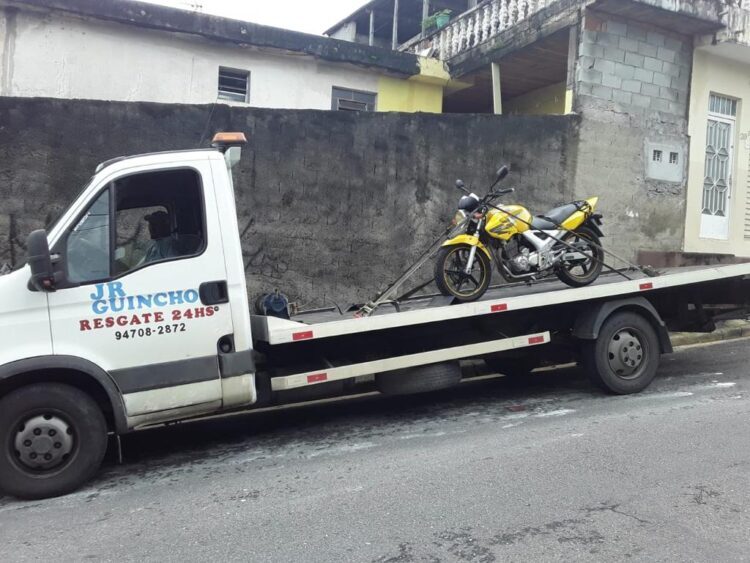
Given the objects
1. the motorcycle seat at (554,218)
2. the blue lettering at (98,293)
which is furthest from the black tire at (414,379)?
the blue lettering at (98,293)

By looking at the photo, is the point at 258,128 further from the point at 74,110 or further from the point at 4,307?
the point at 4,307

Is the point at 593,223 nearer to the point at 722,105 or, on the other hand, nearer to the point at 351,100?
the point at 351,100

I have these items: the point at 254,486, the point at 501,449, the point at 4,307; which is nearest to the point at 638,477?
the point at 501,449

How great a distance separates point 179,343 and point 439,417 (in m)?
2.53

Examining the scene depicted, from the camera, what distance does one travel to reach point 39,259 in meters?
3.81

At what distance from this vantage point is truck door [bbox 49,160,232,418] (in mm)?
4066

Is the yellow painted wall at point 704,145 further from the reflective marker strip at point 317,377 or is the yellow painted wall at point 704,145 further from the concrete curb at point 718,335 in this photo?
the reflective marker strip at point 317,377

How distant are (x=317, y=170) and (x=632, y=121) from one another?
18.8 feet

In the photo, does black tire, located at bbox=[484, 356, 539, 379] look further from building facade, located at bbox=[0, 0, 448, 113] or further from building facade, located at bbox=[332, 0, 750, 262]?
building facade, located at bbox=[0, 0, 448, 113]

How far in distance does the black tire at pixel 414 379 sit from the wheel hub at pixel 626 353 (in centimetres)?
175

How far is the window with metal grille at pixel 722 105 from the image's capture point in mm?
11312

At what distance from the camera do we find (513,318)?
18.9 ft

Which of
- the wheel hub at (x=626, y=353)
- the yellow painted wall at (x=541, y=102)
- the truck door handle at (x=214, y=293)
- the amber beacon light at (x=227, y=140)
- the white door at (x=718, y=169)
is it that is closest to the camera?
the truck door handle at (x=214, y=293)

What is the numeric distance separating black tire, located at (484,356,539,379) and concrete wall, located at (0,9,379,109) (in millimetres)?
6075
